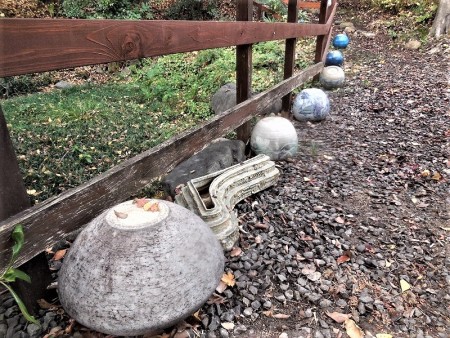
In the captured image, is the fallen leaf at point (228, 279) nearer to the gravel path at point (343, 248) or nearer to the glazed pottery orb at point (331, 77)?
the gravel path at point (343, 248)

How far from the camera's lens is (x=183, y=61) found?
30.1ft

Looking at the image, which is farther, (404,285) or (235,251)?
(235,251)

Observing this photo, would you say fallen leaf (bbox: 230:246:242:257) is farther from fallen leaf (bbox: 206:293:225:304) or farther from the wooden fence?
the wooden fence

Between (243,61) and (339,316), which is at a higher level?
(243,61)

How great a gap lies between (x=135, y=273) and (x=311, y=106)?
13.4 ft

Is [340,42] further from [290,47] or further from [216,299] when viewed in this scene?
[216,299]

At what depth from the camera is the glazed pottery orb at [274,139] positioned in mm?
3801

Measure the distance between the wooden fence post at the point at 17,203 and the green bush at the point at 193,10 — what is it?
12.5 meters

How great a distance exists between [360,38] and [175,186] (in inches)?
420

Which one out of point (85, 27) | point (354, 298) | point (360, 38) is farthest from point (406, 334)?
point (360, 38)

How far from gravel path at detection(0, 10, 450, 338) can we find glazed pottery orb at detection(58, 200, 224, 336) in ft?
1.24

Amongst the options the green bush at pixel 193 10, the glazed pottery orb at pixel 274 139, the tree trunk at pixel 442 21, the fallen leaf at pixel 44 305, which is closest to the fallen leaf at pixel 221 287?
the fallen leaf at pixel 44 305

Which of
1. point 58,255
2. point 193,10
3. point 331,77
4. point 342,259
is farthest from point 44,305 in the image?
point 193,10

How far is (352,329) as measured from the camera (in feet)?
6.69
